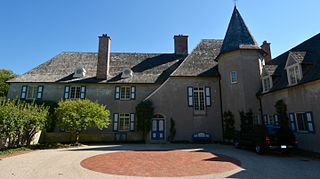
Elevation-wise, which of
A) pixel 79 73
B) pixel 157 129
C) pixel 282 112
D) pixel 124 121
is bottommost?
pixel 157 129

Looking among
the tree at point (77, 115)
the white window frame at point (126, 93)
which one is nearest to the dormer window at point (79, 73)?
the white window frame at point (126, 93)

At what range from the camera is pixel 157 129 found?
57.9 feet

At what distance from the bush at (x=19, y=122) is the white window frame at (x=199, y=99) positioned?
42.3 feet

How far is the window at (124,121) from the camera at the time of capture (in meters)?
19.2

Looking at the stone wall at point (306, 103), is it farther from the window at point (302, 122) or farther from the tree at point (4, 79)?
the tree at point (4, 79)

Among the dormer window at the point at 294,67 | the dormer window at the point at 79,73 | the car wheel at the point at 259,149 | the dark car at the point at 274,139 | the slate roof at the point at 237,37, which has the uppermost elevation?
the slate roof at the point at 237,37

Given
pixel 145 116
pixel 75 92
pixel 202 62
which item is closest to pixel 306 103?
pixel 202 62

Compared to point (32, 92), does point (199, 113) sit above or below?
below

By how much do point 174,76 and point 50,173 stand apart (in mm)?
12687

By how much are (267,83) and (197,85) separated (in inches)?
226

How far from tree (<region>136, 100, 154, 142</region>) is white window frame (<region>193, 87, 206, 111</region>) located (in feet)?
13.1

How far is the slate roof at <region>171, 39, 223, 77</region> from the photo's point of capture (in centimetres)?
1811

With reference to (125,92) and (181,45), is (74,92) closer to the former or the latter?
(125,92)

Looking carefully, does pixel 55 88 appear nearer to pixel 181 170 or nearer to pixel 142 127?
pixel 142 127
